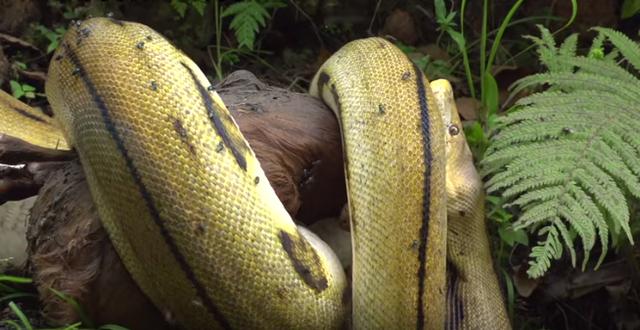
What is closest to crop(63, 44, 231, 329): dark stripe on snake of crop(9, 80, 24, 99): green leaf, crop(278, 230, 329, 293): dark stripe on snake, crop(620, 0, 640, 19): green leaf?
crop(278, 230, 329, 293): dark stripe on snake

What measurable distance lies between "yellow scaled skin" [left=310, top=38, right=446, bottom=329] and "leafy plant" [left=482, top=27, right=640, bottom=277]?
0.26 metres

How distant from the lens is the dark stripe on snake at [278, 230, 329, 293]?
7.24 ft

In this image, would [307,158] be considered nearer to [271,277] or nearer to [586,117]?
[271,277]

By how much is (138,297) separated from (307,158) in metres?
0.73

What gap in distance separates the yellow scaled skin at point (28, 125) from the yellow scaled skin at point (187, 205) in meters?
1.07

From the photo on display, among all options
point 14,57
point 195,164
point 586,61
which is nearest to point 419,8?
point 586,61

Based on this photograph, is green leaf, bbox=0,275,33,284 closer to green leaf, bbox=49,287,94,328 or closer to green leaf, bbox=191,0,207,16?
green leaf, bbox=49,287,94,328

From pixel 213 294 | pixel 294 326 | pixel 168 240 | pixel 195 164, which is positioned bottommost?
pixel 294 326

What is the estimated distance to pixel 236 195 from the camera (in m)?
2.15

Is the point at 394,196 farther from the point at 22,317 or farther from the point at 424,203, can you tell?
the point at 22,317

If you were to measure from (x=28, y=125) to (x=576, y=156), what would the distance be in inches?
90.7

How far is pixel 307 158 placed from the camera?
2.62 m

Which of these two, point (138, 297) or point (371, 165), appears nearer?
point (138, 297)

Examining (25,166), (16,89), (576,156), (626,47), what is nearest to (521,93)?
(626,47)
